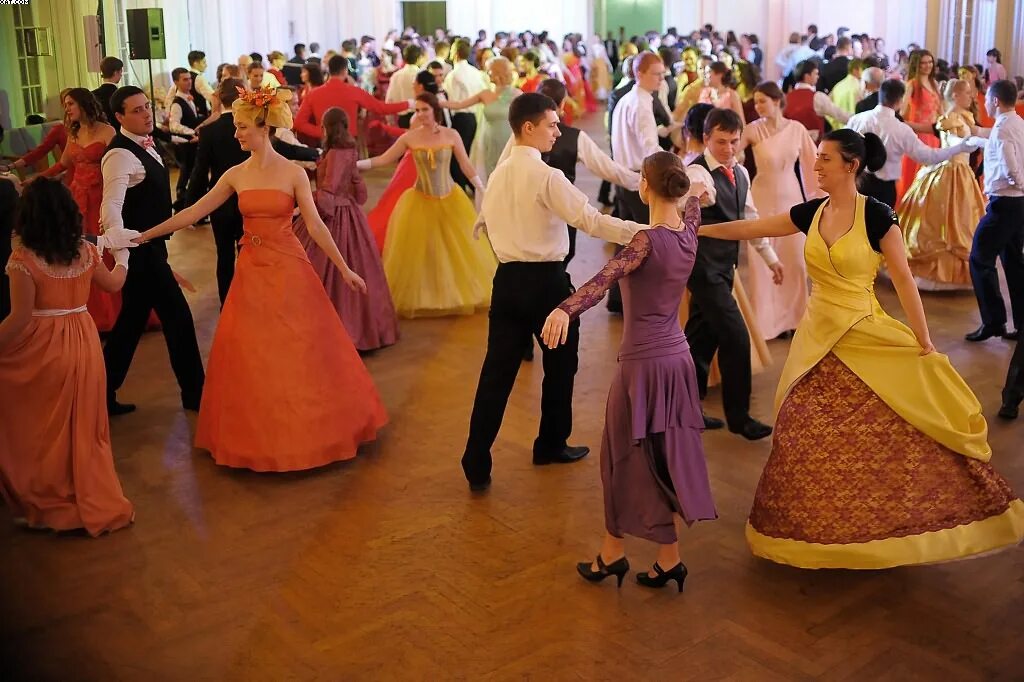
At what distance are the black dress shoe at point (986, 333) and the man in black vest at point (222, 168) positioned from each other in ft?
12.7

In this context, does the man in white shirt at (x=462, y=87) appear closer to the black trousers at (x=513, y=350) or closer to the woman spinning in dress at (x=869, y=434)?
the black trousers at (x=513, y=350)

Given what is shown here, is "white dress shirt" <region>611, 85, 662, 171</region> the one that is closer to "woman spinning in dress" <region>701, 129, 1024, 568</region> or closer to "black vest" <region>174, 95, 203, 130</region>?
"woman spinning in dress" <region>701, 129, 1024, 568</region>

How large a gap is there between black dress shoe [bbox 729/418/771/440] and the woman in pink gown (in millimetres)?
1265

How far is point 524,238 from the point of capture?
13.6 feet

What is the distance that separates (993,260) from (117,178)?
4.42m

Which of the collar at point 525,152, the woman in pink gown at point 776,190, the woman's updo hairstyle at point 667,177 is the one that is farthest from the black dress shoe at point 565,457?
the woman in pink gown at point 776,190

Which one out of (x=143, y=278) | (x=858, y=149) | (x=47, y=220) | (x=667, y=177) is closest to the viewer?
(x=667, y=177)

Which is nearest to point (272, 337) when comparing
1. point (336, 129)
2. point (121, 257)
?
point (121, 257)

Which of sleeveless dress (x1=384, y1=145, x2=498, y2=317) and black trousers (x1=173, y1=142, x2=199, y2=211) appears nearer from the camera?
sleeveless dress (x1=384, y1=145, x2=498, y2=317)

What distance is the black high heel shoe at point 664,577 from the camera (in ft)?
11.7

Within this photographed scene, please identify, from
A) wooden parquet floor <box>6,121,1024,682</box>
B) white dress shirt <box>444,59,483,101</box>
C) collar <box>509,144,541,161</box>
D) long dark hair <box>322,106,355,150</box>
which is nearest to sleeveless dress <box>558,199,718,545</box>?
wooden parquet floor <box>6,121,1024,682</box>

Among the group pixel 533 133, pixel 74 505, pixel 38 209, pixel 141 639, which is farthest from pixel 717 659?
pixel 38 209

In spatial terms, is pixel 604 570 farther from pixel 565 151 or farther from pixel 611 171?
pixel 565 151

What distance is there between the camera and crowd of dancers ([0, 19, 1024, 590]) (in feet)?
11.5
